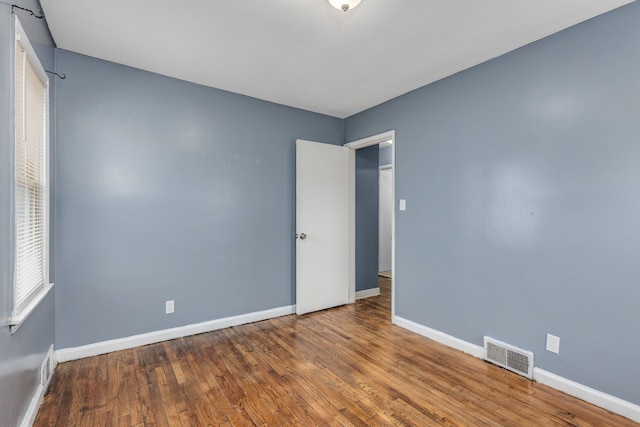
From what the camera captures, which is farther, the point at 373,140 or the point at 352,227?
the point at 352,227

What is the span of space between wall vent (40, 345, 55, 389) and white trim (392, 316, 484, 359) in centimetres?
310

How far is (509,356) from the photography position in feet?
8.13

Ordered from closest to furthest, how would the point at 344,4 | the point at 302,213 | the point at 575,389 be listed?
the point at 344,4
the point at 575,389
the point at 302,213

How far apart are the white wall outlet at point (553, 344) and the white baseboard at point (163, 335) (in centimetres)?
258

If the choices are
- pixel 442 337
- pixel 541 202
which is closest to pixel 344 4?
pixel 541 202

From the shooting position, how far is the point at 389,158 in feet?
19.4

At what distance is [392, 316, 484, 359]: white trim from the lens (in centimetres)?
275

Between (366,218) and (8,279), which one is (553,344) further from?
(8,279)

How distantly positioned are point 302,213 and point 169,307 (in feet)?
5.77

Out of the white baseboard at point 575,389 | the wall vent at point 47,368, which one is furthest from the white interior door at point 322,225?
the wall vent at point 47,368

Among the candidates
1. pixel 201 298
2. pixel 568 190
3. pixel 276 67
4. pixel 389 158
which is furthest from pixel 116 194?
pixel 389 158

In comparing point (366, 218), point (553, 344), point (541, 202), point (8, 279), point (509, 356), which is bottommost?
point (509, 356)

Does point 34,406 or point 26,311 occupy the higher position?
point 26,311

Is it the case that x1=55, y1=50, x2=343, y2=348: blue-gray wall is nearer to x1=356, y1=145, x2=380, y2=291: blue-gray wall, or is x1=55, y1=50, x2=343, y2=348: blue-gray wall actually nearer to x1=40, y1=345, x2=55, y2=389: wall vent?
x1=40, y1=345, x2=55, y2=389: wall vent
